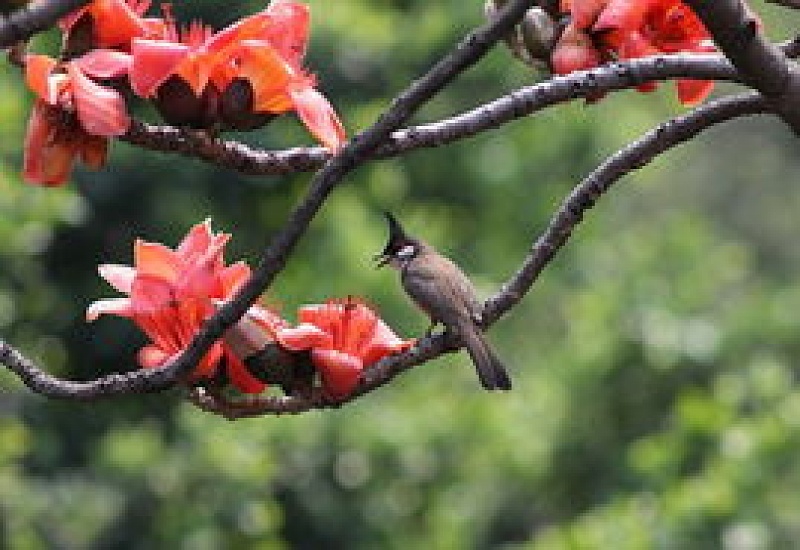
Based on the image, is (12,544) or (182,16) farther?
(182,16)

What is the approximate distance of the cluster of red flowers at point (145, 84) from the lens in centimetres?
147

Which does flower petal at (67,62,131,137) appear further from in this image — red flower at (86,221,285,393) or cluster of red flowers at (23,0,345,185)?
red flower at (86,221,285,393)

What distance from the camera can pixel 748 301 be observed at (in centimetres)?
779

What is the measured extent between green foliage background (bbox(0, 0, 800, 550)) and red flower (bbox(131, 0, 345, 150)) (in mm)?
3939

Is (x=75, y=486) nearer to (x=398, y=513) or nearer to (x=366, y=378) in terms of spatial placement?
(x=398, y=513)

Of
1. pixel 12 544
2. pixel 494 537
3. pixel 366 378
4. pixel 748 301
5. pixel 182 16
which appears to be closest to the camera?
pixel 366 378

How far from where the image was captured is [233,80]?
1.52 metres

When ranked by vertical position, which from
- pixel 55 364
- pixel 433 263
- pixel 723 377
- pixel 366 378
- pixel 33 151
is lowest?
pixel 55 364

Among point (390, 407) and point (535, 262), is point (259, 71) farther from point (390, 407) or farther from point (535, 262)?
point (390, 407)

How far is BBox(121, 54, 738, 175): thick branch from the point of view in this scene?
1.42 metres

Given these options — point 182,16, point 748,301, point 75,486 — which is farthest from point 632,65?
point 182,16

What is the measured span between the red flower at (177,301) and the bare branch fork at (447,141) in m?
0.03

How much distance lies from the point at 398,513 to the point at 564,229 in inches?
202

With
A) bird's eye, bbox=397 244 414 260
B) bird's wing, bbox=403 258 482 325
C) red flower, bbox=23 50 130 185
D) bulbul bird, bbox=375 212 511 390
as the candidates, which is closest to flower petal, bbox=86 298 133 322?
red flower, bbox=23 50 130 185
